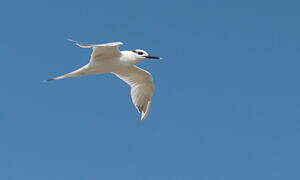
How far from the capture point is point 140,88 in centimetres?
2080

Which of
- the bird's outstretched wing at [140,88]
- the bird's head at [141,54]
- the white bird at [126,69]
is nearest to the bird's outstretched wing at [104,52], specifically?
the white bird at [126,69]

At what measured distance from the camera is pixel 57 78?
60.0 feet

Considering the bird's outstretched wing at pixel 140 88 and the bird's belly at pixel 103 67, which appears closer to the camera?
the bird's belly at pixel 103 67

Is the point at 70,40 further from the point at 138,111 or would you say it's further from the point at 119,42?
the point at 138,111

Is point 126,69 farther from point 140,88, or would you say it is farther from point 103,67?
point 140,88

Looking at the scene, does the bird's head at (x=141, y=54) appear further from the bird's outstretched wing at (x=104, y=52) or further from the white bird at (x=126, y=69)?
the bird's outstretched wing at (x=104, y=52)

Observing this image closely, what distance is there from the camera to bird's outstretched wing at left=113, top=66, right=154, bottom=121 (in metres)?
20.4

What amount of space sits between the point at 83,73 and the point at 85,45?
2.73m

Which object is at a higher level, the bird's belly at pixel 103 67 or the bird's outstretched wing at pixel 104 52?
the bird's outstretched wing at pixel 104 52

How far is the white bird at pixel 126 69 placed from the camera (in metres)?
17.9

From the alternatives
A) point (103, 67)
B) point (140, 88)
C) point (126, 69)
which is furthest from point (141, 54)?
point (140, 88)

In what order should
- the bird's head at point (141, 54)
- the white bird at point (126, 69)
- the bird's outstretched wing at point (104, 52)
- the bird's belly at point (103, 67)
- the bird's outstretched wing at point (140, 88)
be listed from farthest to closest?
1. the bird's outstretched wing at point (140, 88)
2. the bird's head at point (141, 54)
3. the bird's belly at point (103, 67)
4. the white bird at point (126, 69)
5. the bird's outstretched wing at point (104, 52)

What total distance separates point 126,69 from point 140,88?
157cm

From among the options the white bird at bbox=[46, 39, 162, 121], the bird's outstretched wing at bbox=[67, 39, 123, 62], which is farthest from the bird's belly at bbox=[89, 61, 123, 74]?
the bird's outstretched wing at bbox=[67, 39, 123, 62]
